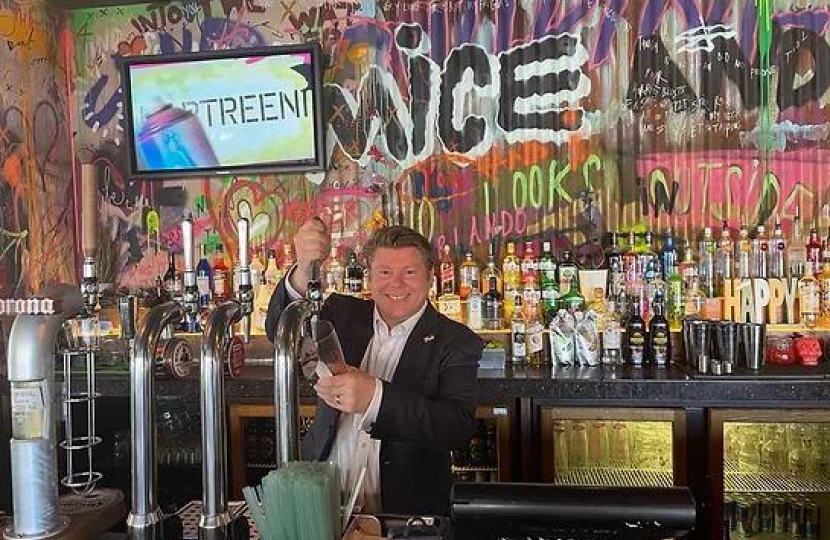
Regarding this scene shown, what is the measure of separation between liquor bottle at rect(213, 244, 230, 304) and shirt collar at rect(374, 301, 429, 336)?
2026 millimetres

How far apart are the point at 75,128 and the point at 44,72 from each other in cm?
32

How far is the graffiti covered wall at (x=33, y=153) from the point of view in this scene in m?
3.74

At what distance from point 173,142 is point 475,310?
1764 mm

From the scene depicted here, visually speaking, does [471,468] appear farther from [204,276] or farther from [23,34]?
[23,34]

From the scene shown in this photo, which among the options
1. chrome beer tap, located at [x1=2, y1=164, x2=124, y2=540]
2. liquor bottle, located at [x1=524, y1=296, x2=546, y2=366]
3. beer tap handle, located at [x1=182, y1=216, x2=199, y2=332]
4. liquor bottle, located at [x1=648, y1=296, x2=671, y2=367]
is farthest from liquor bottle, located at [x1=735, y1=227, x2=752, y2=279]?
chrome beer tap, located at [x1=2, y1=164, x2=124, y2=540]

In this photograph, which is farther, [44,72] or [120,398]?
[44,72]

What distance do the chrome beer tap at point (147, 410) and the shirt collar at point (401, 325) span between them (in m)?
0.84

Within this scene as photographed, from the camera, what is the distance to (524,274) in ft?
12.6

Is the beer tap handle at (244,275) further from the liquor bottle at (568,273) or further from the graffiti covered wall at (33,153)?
the graffiti covered wall at (33,153)

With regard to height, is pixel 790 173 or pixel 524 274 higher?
pixel 790 173

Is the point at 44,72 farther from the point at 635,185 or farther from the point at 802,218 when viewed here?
the point at 802,218

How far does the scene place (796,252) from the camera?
373 cm

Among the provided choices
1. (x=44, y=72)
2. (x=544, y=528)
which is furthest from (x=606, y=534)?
(x=44, y=72)

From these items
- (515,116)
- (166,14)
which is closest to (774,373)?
(515,116)
